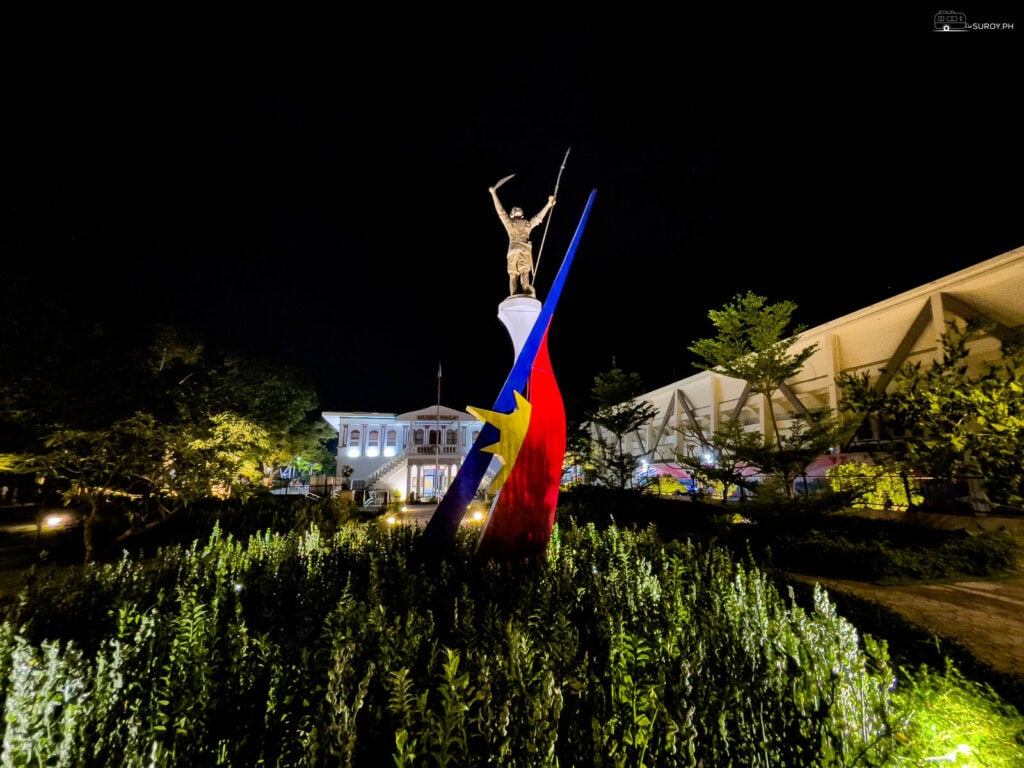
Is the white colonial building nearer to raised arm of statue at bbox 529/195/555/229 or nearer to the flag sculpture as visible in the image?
raised arm of statue at bbox 529/195/555/229

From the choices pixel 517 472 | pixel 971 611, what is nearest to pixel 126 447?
pixel 517 472

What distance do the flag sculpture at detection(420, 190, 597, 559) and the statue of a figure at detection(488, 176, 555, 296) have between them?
320 centimetres

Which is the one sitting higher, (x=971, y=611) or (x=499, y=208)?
(x=499, y=208)

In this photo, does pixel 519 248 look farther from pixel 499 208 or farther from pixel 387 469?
pixel 387 469

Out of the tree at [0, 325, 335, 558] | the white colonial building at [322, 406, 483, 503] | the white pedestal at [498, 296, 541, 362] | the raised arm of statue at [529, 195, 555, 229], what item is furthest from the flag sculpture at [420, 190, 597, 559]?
the white colonial building at [322, 406, 483, 503]

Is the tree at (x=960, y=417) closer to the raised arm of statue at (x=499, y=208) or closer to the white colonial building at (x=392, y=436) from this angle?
the raised arm of statue at (x=499, y=208)

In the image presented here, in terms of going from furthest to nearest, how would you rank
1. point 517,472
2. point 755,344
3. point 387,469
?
point 387,469 < point 755,344 < point 517,472

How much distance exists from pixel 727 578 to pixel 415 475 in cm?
3113

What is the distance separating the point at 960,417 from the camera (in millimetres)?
10297

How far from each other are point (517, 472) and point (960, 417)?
34.5 feet

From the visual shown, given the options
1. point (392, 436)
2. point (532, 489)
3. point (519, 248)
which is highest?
point (519, 248)

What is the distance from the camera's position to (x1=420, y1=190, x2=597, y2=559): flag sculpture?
755 cm

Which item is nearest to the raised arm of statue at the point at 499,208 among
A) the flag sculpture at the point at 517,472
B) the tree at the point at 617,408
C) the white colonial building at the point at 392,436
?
the flag sculpture at the point at 517,472

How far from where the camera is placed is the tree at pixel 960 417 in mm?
8773
